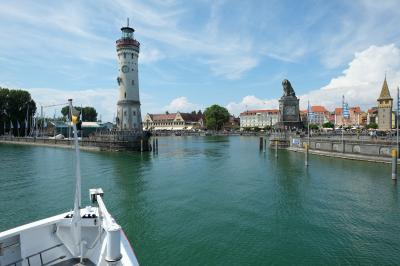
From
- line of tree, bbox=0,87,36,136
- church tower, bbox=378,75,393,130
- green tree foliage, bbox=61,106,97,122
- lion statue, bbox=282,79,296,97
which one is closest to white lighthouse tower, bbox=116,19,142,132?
lion statue, bbox=282,79,296,97

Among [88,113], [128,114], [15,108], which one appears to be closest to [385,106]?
[128,114]

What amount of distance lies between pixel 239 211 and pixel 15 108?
10997 centimetres

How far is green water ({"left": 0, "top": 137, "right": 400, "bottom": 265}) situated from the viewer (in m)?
13.8

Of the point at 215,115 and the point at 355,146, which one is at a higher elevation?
the point at 215,115

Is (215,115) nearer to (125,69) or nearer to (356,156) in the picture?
(125,69)

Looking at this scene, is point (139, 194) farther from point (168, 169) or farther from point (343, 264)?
point (343, 264)

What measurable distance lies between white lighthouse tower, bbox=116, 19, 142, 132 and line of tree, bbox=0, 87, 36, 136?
51.3 m

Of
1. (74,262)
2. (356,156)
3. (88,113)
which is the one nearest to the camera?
(74,262)

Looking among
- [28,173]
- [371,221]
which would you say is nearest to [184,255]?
[371,221]

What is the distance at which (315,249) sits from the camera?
14.1 m

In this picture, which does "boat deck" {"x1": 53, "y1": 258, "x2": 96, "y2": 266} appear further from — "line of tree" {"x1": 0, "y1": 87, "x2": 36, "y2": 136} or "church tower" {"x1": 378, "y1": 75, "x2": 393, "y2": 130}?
"church tower" {"x1": 378, "y1": 75, "x2": 393, "y2": 130}

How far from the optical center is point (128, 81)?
67.4 metres

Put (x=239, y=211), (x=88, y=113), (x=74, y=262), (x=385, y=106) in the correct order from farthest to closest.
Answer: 1. (x=88, y=113)
2. (x=385, y=106)
3. (x=239, y=211)
4. (x=74, y=262)

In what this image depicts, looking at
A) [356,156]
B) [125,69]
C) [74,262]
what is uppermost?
[125,69]
